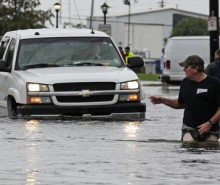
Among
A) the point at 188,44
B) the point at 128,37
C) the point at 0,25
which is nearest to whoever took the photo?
the point at 188,44

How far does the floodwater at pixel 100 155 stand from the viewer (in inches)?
400

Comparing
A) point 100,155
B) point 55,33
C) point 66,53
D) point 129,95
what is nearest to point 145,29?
point 55,33

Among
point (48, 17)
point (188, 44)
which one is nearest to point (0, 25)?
point (48, 17)

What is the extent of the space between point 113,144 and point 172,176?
3.60m

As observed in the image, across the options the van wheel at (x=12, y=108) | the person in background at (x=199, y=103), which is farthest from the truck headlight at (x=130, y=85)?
the person in background at (x=199, y=103)

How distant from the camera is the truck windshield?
61.8 feet

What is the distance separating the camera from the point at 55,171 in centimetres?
1066

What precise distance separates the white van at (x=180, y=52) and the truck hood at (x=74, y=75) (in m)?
19.7

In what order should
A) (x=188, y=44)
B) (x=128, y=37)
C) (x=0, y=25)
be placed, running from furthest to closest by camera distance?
(x=128, y=37), (x=0, y=25), (x=188, y=44)

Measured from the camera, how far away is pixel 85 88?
58.4 ft

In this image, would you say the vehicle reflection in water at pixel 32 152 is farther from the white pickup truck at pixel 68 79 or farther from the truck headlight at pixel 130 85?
the truck headlight at pixel 130 85

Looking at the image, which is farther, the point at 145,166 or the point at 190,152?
the point at 190,152

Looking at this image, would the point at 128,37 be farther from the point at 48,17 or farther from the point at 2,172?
the point at 2,172

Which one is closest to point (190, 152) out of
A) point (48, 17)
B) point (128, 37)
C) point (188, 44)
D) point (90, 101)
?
point (90, 101)
